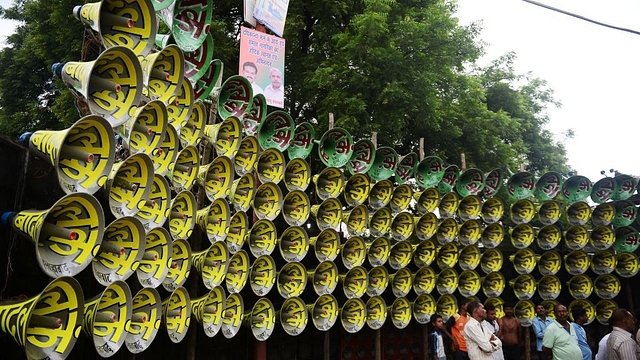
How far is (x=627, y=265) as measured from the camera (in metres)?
8.69

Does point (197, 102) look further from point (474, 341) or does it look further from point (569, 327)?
point (569, 327)

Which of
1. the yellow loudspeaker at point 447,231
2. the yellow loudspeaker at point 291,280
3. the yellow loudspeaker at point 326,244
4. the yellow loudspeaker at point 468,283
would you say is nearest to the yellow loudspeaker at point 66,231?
the yellow loudspeaker at point 291,280

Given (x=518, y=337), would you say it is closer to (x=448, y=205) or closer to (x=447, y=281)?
(x=447, y=281)

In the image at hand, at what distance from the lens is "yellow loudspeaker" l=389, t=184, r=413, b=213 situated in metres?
7.61

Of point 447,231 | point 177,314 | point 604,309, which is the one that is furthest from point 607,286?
point 177,314

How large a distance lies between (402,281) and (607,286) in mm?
3367

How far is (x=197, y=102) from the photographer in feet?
17.3

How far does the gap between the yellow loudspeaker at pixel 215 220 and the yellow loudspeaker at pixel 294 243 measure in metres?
1.06

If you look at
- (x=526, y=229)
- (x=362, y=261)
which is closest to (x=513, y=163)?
(x=526, y=229)

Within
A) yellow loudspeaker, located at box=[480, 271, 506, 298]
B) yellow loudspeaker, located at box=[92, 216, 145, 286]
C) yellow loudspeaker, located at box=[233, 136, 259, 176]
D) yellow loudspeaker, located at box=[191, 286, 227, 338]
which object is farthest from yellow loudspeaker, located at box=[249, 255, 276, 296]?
yellow loudspeaker, located at box=[480, 271, 506, 298]

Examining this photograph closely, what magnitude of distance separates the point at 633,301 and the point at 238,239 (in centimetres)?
650

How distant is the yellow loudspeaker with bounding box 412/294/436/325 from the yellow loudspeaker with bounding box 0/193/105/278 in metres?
4.83

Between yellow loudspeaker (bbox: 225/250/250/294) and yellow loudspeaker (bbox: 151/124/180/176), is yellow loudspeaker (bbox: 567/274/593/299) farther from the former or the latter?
yellow loudspeaker (bbox: 151/124/180/176)

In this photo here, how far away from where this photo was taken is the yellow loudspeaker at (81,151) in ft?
11.8
